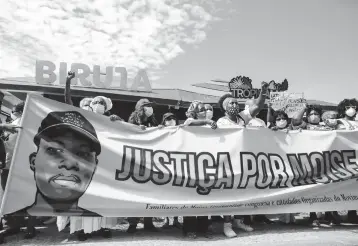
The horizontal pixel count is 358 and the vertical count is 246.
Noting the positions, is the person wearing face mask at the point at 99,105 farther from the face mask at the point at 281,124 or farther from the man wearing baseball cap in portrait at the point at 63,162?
the face mask at the point at 281,124

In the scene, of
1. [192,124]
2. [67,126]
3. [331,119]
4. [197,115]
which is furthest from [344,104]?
[67,126]

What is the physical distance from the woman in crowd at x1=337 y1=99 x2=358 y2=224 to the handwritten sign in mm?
724

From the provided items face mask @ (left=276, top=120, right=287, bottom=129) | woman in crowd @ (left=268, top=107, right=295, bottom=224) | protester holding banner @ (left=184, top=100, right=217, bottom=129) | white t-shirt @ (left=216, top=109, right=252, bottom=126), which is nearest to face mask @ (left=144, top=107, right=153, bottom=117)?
protester holding banner @ (left=184, top=100, right=217, bottom=129)

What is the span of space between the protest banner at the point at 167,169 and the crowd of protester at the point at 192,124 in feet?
0.78

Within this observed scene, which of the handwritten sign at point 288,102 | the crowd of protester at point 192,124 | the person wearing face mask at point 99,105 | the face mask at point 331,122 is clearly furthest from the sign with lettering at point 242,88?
the person wearing face mask at point 99,105

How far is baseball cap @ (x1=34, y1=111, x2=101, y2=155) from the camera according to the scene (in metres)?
3.47

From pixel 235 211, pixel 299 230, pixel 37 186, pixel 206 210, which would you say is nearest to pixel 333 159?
pixel 299 230

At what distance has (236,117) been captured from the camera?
14.7 ft

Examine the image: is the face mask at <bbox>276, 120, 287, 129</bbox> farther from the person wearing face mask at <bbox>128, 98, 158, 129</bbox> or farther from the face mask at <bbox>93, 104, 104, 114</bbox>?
the face mask at <bbox>93, 104, 104, 114</bbox>

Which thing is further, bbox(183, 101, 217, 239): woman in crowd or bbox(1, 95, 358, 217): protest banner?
bbox(183, 101, 217, 239): woman in crowd

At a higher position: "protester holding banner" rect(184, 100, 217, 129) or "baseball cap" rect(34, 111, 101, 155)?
"protester holding banner" rect(184, 100, 217, 129)

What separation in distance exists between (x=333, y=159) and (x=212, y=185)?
209 cm

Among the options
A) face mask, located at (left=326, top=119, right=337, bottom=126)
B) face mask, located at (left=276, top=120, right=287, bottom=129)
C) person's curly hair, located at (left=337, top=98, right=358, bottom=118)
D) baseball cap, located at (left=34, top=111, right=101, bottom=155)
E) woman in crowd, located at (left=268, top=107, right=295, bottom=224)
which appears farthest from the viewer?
person's curly hair, located at (left=337, top=98, right=358, bottom=118)

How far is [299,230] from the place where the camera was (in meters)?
4.12
